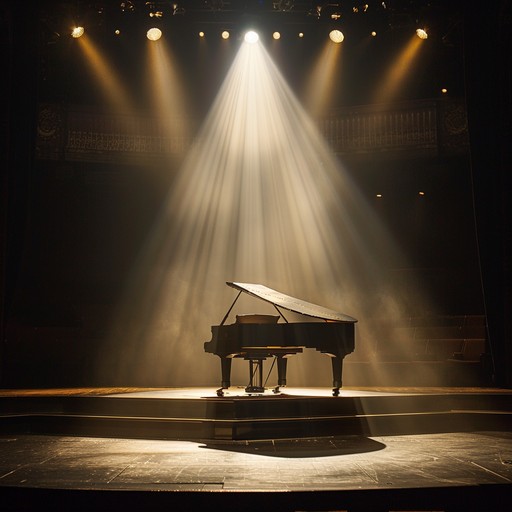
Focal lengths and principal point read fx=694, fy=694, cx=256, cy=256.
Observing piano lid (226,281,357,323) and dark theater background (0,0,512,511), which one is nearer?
piano lid (226,281,357,323)

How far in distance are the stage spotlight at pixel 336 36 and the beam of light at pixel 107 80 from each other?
296 centimetres

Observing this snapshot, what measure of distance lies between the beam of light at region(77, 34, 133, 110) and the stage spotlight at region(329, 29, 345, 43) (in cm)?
296

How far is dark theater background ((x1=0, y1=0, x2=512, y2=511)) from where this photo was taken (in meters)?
7.61

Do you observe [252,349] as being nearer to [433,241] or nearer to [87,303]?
[87,303]

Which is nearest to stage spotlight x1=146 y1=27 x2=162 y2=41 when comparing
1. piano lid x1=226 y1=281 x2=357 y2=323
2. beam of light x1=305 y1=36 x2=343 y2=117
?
beam of light x1=305 y1=36 x2=343 y2=117

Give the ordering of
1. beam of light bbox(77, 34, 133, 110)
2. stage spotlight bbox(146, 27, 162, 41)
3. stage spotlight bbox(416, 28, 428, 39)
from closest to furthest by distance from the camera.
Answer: stage spotlight bbox(416, 28, 428, 39) → stage spotlight bbox(146, 27, 162, 41) → beam of light bbox(77, 34, 133, 110)

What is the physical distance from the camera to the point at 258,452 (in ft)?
14.9

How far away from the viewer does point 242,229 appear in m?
9.90

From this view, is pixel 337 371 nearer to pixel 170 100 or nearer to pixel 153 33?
pixel 153 33

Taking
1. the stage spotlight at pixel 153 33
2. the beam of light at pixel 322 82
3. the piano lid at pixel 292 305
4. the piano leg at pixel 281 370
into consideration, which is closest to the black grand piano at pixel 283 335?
the piano lid at pixel 292 305

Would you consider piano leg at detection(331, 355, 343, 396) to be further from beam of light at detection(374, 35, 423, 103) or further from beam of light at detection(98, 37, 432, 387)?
beam of light at detection(374, 35, 423, 103)

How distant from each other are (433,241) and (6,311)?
5673 millimetres

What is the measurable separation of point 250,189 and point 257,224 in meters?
0.53

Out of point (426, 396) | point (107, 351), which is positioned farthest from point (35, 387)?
point (426, 396)
